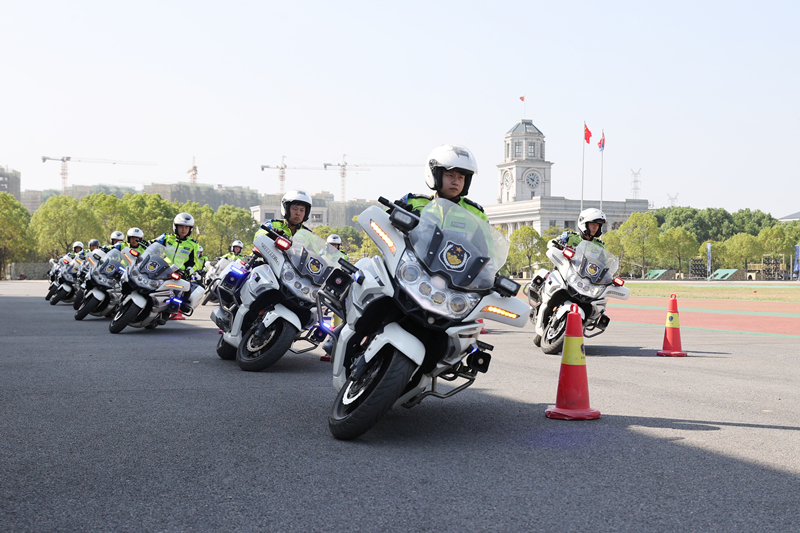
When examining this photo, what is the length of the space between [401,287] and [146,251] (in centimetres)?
940

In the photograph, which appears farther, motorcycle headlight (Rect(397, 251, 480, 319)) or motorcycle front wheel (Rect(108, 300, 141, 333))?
motorcycle front wheel (Rect(108, 300, 141, 333))

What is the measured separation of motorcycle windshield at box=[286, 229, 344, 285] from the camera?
8.73 m

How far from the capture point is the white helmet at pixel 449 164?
5816 millimetres

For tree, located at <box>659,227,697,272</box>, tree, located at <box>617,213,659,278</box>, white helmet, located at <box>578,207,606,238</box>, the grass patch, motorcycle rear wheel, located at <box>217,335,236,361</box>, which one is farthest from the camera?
tree, located at <box>659,227,697,272</box>

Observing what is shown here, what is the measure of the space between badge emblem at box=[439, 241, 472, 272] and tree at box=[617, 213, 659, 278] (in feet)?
299

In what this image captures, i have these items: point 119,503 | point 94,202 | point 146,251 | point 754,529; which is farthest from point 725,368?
point 94,202

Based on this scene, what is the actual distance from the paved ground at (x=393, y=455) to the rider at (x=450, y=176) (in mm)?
1578

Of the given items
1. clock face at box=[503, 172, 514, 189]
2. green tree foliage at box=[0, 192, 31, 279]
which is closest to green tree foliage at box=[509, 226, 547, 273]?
green tree foliage at box=[0, 192, 31, 279]

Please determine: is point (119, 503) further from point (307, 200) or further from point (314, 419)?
point (307, 200)

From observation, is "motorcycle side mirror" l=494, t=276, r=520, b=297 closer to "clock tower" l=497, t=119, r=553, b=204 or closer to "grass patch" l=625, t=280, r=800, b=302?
"grass patch" l=625, t=280, r=800, b=302

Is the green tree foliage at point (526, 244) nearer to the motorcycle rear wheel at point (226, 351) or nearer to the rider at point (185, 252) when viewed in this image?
the rider at point (185, 252)

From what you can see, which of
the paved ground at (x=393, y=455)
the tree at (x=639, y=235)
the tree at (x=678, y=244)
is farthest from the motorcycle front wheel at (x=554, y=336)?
the tree at (x=678, y=244)

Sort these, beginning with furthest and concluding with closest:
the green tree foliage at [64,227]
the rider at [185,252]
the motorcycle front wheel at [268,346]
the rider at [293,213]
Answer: the green tree foliage at [64,227] < the rider at [185,252] < the rider at [293,213] < the motorcycle front wheel at [268,346]

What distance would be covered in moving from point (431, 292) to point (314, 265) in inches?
149
